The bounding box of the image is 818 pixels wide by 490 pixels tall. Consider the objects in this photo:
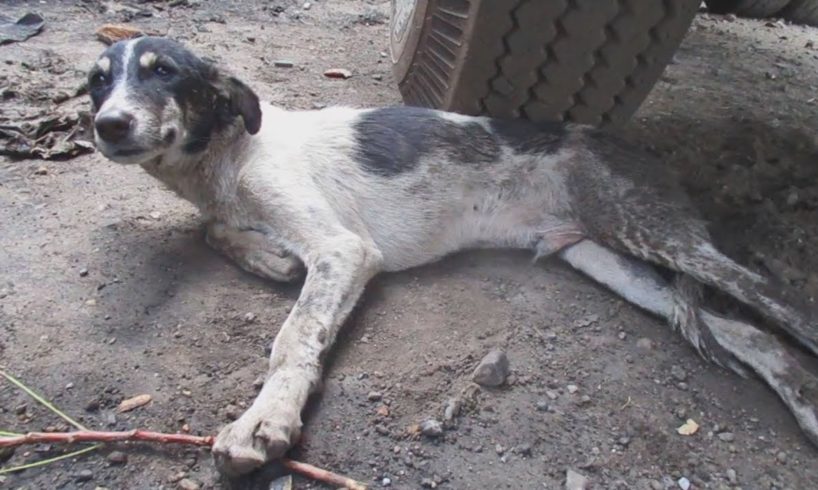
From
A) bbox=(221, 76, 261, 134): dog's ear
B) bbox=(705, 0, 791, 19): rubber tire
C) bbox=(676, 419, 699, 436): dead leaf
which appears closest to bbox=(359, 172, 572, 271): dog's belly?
bbox=(221, 76, 261, 134): dog's ear

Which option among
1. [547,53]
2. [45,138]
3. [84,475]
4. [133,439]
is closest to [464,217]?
[547,53]

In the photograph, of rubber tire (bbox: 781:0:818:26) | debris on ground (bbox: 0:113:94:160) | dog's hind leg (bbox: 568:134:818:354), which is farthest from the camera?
rubber tire (bbox: 781:0:818:26)

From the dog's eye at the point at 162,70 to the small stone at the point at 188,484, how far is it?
147 centimetres

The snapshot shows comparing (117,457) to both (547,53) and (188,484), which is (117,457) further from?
(547,53)

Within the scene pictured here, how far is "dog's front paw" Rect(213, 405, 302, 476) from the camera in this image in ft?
5.63

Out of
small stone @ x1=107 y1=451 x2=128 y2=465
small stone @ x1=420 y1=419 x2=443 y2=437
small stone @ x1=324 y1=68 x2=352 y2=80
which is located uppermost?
small stone @ x1=420 y1=419 x2=443 y2=437

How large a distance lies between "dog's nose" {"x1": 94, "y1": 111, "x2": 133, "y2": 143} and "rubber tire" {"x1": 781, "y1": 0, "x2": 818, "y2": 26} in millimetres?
4486

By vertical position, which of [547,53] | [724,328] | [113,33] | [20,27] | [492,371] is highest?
[547,53]

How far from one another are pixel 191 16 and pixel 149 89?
2870 millimetres

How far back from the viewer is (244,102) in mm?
2738

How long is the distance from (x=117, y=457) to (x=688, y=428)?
1400 millimetres

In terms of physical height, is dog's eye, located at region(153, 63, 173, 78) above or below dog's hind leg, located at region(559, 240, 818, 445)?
above

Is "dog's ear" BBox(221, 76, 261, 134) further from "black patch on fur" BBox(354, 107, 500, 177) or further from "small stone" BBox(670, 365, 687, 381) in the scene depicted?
"small stone" BBox(670, 365, 687, 381)

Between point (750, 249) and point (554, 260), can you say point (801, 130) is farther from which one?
point (554, 260)
